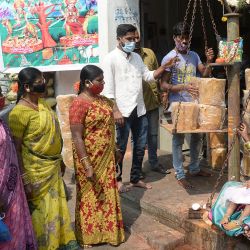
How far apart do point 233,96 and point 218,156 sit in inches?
72.2

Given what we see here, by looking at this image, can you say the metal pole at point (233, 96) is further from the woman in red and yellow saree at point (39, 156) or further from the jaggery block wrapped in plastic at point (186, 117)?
the woman in red and yellow saree at point (39, 156)

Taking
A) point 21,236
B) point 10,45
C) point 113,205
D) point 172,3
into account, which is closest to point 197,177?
point 113,205

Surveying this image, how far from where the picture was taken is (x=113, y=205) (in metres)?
4.11

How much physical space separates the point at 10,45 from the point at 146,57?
7.37ft

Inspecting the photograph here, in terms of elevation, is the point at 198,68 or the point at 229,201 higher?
the point at 198,68

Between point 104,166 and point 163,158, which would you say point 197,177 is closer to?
point 163,158

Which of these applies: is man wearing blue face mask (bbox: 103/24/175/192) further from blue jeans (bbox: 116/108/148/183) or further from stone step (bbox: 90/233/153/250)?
stone step (bbox: 90/233/153/250)

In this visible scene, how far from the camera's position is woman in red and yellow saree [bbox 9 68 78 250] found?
3.60m

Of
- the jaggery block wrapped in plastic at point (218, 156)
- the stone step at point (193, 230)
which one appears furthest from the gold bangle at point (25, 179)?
the jaggery block wrapped in plastic at point (218, 156)

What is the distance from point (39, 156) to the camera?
3.69 m

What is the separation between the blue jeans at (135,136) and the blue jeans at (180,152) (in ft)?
1.27

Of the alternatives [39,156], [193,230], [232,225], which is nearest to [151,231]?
[193,230]

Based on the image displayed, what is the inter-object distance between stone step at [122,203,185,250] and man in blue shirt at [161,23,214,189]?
0.68 metres

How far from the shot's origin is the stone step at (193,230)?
12.5ft
